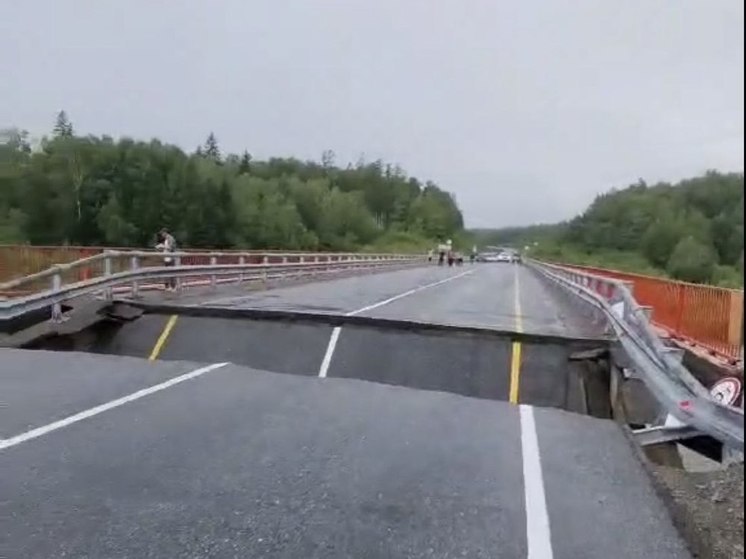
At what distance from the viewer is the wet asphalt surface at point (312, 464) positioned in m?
4.37

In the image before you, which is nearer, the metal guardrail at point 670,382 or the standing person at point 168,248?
the metal guardrail at point 670,382

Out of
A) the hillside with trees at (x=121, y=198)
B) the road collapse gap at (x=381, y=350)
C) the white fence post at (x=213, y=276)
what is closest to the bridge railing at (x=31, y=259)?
the hillside with trees at (x=121, y=198)

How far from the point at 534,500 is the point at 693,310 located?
8.55 m

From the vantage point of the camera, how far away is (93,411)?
22.6 feet

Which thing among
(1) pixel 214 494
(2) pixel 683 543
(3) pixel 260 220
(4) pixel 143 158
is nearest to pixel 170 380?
(1) pixel 214 494

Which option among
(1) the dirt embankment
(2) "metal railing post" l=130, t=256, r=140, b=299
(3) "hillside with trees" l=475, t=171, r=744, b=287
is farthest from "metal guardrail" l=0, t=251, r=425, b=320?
(1) the dirt embankment

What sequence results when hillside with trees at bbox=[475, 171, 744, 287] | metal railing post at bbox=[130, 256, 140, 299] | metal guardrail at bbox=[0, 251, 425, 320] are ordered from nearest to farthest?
1. hillside with trees at bbox=[475, 171, 744, 287]
2. metal guardrail at bbox=[0, 251, 425, 320]
3. metal railing post at bbox=[130, 256, 140, 299]

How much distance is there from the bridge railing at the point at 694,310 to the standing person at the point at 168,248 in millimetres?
9657

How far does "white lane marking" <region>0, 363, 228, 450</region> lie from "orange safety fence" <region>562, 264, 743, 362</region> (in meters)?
5.75

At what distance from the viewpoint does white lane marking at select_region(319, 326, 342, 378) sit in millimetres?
9924

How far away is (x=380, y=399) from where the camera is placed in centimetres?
821

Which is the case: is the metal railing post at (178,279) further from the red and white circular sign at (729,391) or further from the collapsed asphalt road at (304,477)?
the red and white circular sign at (729,391)

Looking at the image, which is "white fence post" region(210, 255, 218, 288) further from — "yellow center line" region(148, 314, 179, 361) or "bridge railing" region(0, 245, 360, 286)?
"yellow center line" region(148, 314, 179, 361)

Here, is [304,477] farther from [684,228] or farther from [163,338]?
[163,338]
